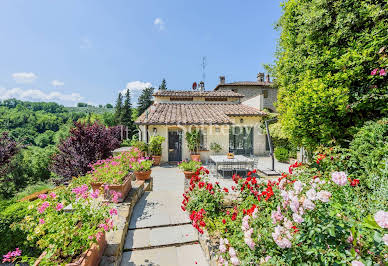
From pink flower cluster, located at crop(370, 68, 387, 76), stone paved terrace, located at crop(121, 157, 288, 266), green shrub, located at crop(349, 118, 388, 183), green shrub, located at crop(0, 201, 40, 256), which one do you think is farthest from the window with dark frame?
green shrub, located at crop(0, 201, 40, 256)

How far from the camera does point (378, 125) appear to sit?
376 centimetres

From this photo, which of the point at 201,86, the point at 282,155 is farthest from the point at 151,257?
the point at 201,86

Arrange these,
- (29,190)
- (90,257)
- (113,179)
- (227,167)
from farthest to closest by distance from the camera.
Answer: (29,190) < (227,167) < (113,179) < (90,257)

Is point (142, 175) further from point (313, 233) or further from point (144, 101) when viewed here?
point (144, 101)

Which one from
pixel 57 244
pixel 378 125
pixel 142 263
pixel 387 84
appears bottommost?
pixel 142 263

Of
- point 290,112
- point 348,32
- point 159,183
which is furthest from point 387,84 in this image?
point 159,183

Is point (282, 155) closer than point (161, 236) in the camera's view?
No

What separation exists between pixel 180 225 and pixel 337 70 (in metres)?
6.32

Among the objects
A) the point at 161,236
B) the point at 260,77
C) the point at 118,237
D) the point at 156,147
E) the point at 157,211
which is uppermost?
the point at 260,77

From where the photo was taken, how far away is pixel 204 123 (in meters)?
12.1

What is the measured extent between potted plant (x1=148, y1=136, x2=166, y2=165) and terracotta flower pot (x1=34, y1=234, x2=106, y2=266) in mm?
8691

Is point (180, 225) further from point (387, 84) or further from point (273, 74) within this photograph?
point (273, 74)

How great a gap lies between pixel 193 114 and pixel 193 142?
9.31 ft

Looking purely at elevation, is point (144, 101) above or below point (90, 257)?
above
